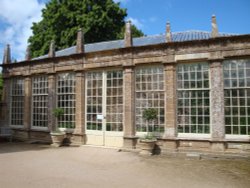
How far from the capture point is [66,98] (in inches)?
488

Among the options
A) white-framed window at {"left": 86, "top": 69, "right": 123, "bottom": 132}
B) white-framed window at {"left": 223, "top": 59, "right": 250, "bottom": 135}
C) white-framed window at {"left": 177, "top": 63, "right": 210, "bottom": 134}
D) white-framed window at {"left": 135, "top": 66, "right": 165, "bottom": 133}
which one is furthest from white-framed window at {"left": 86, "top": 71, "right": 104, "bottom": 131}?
white-framed window at {"left": 223, "top": 59, "right": 250, "bottom": 135}

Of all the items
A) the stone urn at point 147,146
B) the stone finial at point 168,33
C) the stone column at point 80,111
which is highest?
the stone finial at point 168,33

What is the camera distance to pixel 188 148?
9.52 metres

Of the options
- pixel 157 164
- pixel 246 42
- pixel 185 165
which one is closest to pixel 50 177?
pixel 157 164

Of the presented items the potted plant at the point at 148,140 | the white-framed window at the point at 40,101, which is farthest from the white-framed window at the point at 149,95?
the white-framed window at the point at 40,101

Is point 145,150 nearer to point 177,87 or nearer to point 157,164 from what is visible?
point 157,164

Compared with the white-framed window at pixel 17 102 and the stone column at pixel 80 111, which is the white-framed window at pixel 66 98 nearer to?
the stone column at pixel 80 111

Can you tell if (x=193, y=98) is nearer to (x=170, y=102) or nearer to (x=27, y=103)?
(x=170, y=102)

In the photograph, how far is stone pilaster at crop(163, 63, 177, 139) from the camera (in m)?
9.78

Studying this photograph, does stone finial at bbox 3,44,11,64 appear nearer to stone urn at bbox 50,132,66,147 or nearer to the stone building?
the stone building

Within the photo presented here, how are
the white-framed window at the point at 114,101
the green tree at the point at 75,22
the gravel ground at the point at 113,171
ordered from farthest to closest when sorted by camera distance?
the green tree at the point at 75,22, the white-framed window at the point at 114,101, the gravel ground at the point at 113,171

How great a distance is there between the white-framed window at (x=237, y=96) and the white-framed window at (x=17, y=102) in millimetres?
11473

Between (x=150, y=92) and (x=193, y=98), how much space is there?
1.89m

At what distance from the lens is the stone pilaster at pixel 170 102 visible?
32.1 ft
